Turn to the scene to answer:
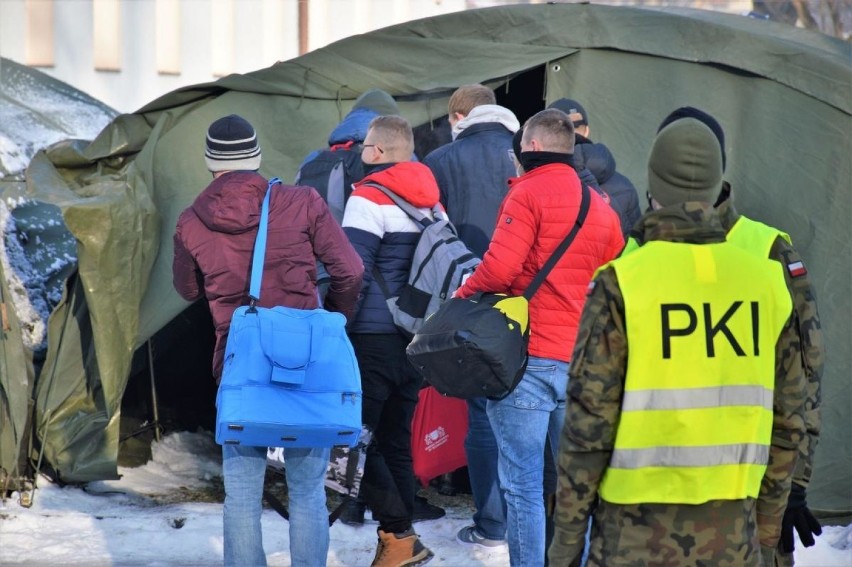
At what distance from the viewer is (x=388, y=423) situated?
16.7 feet

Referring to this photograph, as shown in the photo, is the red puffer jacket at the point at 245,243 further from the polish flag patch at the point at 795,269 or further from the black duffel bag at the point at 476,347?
the polish flag patch at the point at 795,269

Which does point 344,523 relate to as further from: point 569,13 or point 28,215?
point 569,13

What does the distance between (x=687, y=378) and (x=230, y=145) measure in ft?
6.76

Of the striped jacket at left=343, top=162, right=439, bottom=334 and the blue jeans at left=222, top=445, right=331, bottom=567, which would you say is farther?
the striped jacket at left=343, top=162, right=439, bottom=334

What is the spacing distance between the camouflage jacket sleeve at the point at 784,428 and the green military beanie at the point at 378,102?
3122 mm

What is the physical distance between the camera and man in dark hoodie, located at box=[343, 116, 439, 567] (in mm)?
4824

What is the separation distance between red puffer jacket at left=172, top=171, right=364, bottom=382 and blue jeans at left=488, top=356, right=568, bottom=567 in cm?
78

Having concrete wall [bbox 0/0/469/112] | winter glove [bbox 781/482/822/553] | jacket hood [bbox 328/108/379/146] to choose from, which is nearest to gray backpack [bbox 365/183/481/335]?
jacket hood [bbox 328/108/379/146]

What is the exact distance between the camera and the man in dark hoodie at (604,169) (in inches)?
215

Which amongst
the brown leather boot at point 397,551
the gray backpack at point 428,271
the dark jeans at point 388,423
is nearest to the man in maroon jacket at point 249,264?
the gray backpack at point 428,271

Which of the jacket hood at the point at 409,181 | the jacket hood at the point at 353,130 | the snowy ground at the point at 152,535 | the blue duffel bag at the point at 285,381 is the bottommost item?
the snowy ground at the point at 152,535

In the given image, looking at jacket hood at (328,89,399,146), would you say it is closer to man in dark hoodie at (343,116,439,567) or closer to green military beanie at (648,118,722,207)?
man in dark hoodie at (343,116,439,567)

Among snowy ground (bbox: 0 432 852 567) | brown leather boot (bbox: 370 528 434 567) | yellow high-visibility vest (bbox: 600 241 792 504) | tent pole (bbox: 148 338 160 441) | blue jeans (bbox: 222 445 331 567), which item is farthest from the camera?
tent pole (bbox: 148 338 160 441)

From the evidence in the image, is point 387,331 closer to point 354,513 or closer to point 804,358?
point 354,513
